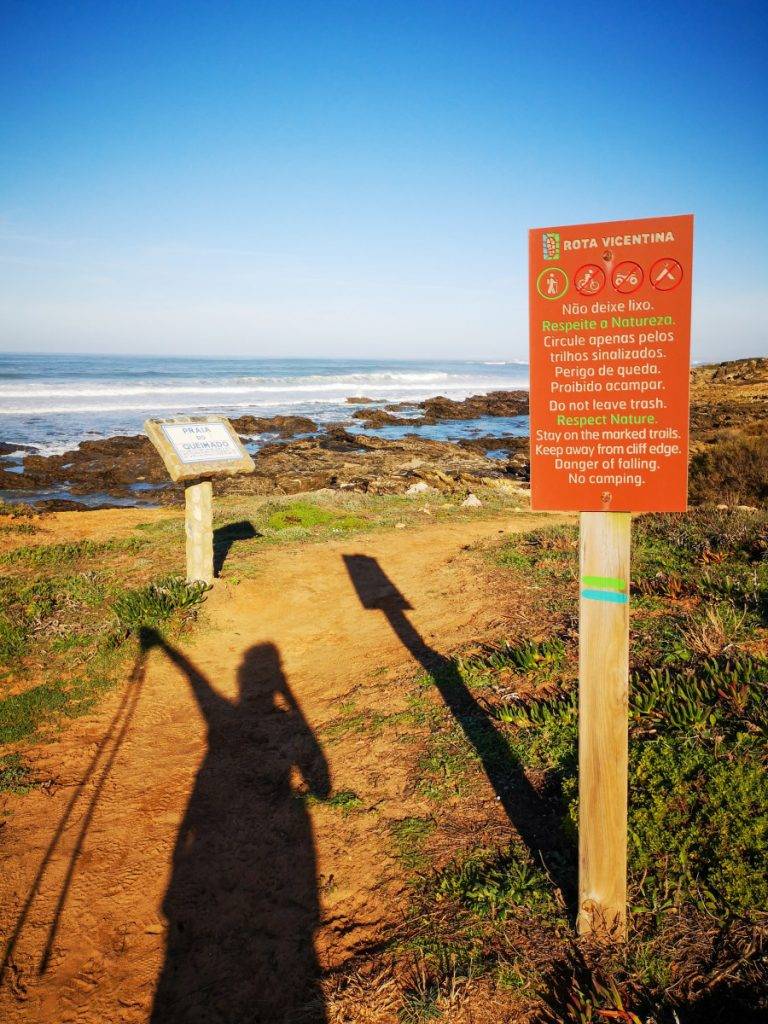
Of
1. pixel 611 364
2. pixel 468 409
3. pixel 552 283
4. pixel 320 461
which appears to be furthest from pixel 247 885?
pixel 468 409

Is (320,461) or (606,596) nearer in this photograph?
(606,596)

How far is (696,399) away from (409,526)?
33524mm

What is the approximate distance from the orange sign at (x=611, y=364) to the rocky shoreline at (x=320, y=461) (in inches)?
459

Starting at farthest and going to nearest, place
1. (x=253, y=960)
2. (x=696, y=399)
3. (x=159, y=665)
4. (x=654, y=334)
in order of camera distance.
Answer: (x=696, y=399) < (x=159, y=665) < (x=253, y=960) < (x=654, y=334)

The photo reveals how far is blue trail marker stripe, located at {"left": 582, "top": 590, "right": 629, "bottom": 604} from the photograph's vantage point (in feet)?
7.98

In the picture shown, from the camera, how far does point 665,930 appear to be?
2623mm

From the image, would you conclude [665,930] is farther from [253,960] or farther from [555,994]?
[253,960]

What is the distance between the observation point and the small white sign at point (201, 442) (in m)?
7.05

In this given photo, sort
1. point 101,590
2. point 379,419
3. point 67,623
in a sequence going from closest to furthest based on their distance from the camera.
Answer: point 67,623 < point 101,590 < point 379,419

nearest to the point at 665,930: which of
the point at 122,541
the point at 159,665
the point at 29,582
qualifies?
the point at 159,665

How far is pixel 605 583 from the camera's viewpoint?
2.43m

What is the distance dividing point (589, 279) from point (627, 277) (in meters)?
0.13

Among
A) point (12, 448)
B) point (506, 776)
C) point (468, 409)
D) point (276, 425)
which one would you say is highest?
point (468, 409)

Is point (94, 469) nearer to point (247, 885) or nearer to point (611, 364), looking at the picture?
point (247, 885)
